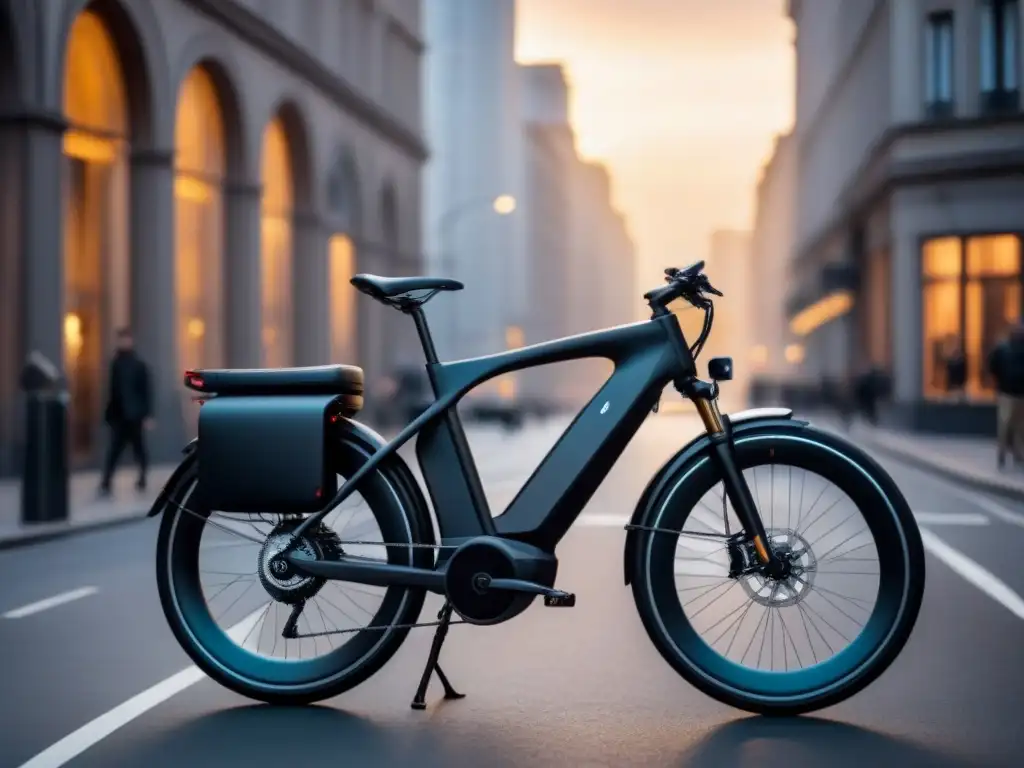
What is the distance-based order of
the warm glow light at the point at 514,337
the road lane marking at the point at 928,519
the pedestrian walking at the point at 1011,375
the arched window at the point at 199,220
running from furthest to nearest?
the warm glow light at the point at 514,337 < the arched window at the point at 199,220 < the pedestrian walking at the point at 1011,375 < the road lane marking at the point at 928,519

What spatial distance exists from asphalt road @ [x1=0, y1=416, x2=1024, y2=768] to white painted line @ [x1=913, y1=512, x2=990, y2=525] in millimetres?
4545

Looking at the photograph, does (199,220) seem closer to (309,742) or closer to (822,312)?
(309,742)

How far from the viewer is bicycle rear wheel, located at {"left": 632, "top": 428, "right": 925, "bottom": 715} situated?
16.0ft

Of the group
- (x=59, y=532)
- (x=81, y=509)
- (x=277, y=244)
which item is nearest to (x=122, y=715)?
(x=59, y=532)

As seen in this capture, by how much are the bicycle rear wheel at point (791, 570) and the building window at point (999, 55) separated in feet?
103

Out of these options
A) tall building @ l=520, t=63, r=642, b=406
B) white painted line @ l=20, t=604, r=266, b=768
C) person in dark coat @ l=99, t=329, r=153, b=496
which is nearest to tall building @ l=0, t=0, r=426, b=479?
person in dark coat @ l=99, t=329, r=153, b=496

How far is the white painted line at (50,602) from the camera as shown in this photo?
7.62m

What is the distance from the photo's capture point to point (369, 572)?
4977 mm

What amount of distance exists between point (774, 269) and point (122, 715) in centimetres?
14173

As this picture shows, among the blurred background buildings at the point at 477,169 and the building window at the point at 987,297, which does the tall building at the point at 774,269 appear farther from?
the building window at the point at 987,297

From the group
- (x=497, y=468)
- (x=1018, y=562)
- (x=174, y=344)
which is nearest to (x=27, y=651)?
(x=1018, y=562)

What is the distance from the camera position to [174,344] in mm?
23750

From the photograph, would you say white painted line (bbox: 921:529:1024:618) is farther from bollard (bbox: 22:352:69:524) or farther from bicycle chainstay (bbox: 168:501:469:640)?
bollard (bbox: 22:352:69:524)

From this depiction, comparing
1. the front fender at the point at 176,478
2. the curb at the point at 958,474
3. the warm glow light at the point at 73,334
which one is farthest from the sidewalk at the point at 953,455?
the warm glow light at the point at 73,334
